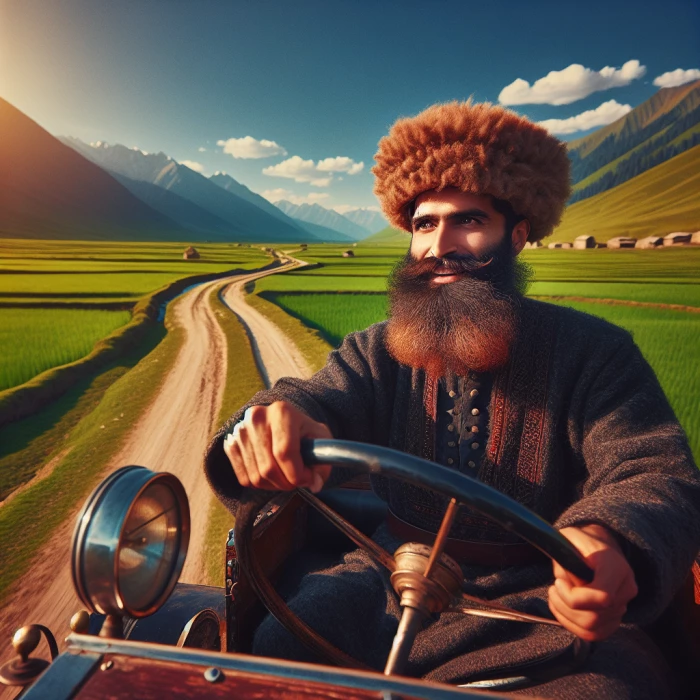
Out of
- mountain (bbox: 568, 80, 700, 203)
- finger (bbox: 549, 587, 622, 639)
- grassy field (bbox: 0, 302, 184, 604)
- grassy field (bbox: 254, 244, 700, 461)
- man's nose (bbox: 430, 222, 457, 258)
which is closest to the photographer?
finger (bbox: 549, 587, 622, 639)

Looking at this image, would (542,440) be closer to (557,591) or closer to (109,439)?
(557,591)

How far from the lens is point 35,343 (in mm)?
9078

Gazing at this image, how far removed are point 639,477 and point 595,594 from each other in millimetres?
560

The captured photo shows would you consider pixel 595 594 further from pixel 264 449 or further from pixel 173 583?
pixel 173 583

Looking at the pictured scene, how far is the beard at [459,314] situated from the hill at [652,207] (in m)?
19.4

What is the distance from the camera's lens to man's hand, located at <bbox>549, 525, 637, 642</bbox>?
2.98 feet

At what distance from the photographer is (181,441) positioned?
5129mm

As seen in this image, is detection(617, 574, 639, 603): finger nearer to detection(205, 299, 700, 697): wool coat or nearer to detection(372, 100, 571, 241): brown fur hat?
detection(205, 299, 700, 697): wool coat

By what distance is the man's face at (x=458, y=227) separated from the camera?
1886mm

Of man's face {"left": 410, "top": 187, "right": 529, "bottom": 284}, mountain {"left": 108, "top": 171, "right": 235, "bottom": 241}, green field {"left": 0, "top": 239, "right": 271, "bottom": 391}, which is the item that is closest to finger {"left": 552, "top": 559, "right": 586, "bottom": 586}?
man's face {"left": 410, "top": 187, "right": 529, "bottom": 284}

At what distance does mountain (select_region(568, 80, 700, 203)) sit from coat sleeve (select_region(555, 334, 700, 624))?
1960 inches

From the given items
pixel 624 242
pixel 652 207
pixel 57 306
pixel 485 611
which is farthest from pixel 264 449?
pixel 652 207

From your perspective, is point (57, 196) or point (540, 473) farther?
point (57, 196)

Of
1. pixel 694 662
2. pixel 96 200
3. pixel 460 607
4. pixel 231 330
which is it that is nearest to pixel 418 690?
pixel 460 607
